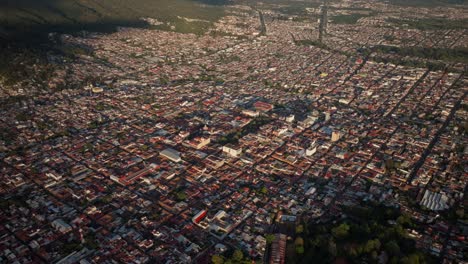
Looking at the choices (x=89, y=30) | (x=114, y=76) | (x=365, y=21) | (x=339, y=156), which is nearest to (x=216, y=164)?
(x=339, y=156)

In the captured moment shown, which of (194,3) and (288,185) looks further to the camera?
(194,3)

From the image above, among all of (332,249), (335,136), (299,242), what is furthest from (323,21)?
(332,249)

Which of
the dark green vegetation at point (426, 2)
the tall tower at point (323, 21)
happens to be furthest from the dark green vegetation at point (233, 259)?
the dark green vegetation at point (426, 2)

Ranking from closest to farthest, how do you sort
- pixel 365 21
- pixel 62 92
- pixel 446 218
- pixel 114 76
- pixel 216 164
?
pixel 446 218 → pixel 216 164 → pixel 62 92 → pixel 114 76 → pixel 365 21

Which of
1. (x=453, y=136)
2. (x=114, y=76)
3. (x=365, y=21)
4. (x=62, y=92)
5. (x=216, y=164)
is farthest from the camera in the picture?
(x=365, y=21)

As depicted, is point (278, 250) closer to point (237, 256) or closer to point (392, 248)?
point (237, 256)

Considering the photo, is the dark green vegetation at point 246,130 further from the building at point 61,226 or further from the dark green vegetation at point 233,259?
the building at point 61,226

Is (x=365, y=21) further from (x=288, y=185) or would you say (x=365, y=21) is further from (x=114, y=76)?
(x=288, y=185)
